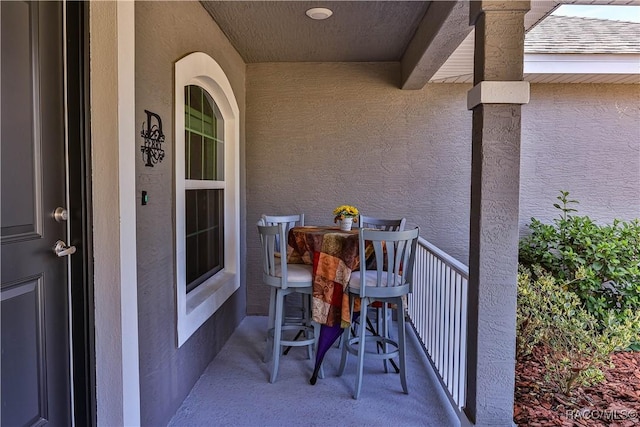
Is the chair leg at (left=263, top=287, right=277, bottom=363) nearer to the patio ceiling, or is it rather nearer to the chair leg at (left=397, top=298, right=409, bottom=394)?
the chair leg at (left=397, top=298, right=409, bottom=394)

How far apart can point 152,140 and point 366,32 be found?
2123 mm

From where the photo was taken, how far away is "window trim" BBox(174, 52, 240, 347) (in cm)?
250

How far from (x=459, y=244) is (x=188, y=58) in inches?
127

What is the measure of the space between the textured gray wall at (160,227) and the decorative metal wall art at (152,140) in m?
0.04

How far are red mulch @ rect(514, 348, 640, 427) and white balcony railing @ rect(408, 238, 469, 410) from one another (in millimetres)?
413

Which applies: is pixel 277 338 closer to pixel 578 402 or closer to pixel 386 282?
pixel 386 282

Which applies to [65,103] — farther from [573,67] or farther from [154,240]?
[573,67]

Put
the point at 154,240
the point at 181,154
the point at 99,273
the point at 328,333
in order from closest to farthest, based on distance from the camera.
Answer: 1. the point at 99,273
2. the point at 154,240
3. the point at 181,154
4. the point at 328,333

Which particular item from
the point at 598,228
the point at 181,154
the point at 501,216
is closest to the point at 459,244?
the point at 598,228

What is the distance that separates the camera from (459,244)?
4.46m

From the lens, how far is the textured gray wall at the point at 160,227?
6.72ft

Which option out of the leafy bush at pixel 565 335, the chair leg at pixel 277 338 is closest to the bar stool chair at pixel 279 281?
the chair leg at pixel 277 338

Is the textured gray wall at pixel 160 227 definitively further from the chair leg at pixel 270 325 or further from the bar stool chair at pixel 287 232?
the bar stool chair at pixel 287 232

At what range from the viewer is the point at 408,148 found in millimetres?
4391
